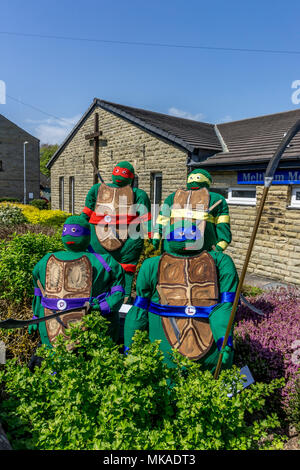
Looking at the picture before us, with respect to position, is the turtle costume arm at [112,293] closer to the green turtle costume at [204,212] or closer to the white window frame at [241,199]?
the green turtle costume at [204,212]

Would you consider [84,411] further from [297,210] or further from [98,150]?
[98,150]

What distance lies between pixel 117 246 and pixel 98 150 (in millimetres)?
10142

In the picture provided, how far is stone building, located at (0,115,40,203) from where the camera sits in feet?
100.0

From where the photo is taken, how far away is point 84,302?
278 cm

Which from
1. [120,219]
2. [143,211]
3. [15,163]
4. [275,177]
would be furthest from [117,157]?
[15,163]

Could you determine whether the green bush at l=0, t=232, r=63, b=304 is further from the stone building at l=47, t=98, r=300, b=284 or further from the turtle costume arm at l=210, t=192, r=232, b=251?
the stone building at l=47, t=98, r=300, b=284

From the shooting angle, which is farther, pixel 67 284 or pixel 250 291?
pixel 250 291

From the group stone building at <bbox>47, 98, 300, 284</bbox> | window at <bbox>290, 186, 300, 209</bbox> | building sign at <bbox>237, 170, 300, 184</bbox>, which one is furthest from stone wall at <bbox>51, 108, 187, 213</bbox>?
window at <bbox>290, 186, 300, 209</bbox>

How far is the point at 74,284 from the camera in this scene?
2770 mm

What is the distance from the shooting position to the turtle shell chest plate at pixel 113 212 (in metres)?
4.30

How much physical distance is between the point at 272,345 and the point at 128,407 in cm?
213

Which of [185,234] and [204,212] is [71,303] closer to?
[185,234]

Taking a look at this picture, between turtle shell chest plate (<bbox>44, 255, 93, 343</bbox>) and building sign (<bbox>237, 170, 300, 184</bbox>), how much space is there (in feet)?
19.9
